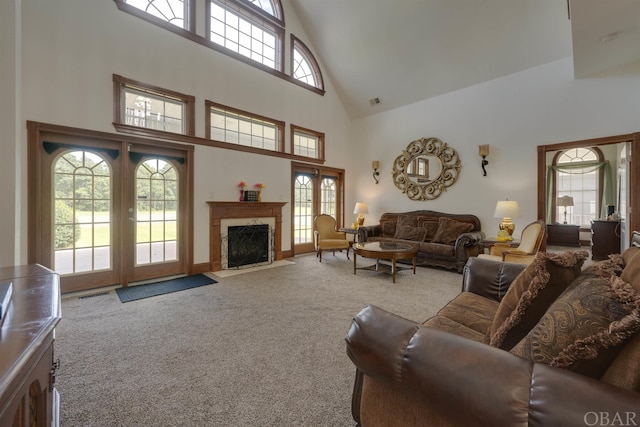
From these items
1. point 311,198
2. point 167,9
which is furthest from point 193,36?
point 311,198

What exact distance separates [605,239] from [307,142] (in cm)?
646

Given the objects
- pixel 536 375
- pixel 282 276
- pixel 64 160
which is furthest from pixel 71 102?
→ pixel 536 375

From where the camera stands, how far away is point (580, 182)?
7.59 m

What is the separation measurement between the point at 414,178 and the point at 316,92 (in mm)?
2919

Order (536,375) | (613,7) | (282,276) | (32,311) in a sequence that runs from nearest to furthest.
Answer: (536,375)
(32,311)
(613,7)
(282,276)

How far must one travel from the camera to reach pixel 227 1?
189 inches

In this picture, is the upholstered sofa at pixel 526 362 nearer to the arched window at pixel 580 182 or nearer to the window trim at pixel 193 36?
the window trim at pixel 193 36

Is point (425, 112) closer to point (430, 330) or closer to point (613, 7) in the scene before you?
point (613, 7)

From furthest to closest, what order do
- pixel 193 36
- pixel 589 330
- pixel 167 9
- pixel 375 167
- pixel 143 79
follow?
pixel 375 167 < pixel 193 36 < pixel 167 9 < pixel 143 79 < pixel 589 330

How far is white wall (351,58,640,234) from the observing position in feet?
13.0

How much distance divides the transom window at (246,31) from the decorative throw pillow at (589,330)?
5520 mm

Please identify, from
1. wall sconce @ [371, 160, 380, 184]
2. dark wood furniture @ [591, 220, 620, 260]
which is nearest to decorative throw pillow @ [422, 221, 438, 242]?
wall sconce @ [371, 160, 380, 184]

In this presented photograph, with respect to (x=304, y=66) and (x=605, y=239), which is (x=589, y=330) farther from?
(x=605, y=239)

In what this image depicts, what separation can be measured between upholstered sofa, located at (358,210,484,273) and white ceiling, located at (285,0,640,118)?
100 inches
